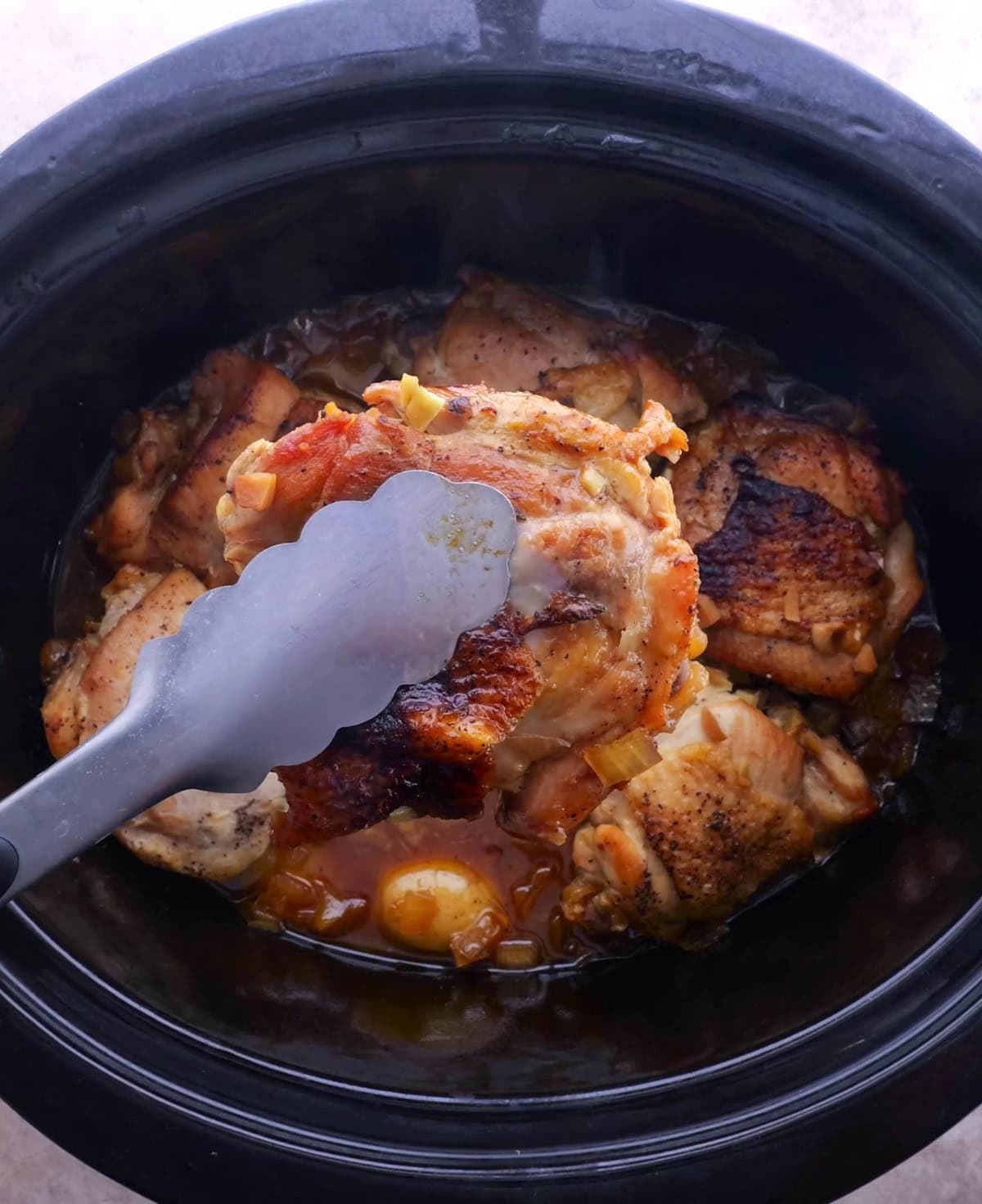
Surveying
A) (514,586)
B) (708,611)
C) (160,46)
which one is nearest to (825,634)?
(708,611)

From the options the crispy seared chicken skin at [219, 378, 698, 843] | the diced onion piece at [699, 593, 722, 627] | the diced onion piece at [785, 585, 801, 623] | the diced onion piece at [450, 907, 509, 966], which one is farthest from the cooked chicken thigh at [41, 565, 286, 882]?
the diced onion piece at [785, 585, 801, 623]

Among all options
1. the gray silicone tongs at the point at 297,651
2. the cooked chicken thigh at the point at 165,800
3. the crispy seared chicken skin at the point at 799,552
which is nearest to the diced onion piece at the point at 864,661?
the crispy seared chicken skin at the point at 799,552

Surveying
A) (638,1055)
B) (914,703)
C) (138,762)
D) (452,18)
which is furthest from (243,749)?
(914,703)

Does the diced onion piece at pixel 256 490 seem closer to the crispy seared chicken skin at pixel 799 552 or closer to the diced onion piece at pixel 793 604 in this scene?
the crispy seared chicken skin at pixel 799 552

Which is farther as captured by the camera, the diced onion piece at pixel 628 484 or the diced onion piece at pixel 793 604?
the diced onion piece at pixel 793 604

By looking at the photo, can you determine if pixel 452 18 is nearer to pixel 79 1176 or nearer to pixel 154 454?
pixel 154 454

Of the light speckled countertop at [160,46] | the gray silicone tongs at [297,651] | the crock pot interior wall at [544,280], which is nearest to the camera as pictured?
the gray silicone tongs at [297,651]

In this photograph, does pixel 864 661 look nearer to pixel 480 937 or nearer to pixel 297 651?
pixel 480 937
